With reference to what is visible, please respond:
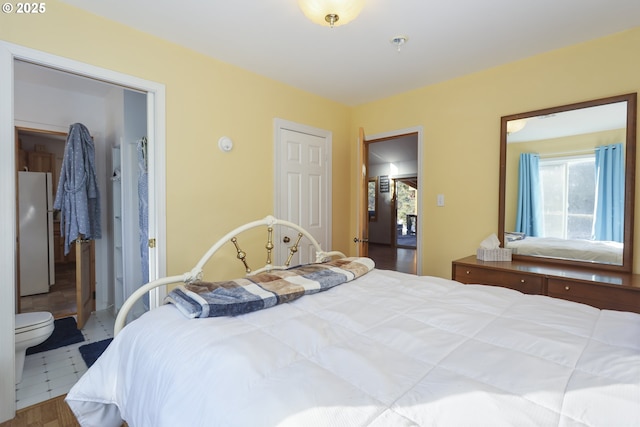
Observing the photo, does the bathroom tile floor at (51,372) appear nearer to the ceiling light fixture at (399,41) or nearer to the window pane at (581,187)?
the ceiling light fixture at (399,41)

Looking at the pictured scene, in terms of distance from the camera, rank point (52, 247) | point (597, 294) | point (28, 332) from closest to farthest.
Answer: point (597, 294)
point (28, 332)
point (52, 247)

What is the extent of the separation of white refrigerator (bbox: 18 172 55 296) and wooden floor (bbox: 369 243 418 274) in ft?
16.5

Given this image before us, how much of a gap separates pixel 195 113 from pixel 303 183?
1.27 m

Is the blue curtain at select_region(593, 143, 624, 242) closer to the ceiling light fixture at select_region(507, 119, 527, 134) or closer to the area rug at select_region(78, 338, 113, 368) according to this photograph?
the ceiling light fixture at select_region(507, 119, 527, 134)

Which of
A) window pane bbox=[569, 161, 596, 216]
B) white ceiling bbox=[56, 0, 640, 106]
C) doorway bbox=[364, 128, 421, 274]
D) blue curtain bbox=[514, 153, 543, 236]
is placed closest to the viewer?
white ceiling bbox=[56, 0, 640, 106]

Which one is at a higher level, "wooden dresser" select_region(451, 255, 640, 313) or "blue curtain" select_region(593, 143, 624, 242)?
"blue curtain" select_region(593, 143, 624, 242)

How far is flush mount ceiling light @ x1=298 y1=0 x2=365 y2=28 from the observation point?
1577mm

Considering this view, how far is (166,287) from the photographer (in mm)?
2400

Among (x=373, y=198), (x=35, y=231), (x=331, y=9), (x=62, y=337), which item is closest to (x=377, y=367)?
(x=331, y=9)

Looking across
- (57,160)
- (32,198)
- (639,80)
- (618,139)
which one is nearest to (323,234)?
(618,139)

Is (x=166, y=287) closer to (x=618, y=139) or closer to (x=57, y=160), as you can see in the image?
(x=618, y=139)

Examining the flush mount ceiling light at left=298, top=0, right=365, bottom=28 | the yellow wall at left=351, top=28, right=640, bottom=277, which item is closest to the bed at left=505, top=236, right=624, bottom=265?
the yellow wall at left=351, top=28, right=640, bottom=277

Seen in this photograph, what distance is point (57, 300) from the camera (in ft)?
12.8

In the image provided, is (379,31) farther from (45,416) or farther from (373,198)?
(373,198)
